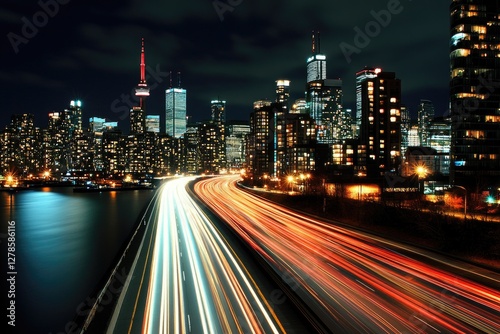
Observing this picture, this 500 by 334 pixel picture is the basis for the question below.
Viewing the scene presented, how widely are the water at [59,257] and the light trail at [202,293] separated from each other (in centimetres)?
525

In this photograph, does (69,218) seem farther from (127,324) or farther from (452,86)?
(452,86)

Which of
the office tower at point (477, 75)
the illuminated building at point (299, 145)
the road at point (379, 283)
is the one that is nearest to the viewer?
the road at point (379, 283)

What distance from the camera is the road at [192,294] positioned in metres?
14.1

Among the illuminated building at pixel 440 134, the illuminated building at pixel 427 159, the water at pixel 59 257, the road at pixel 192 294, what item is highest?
the illuminated building at pixel 440 134

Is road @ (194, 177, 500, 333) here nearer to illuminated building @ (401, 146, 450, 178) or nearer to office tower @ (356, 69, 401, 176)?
illuminated building @ (401, 146, 450, 178)

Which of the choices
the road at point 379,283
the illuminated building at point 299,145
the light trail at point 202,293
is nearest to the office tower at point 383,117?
the illuminated building at point 299,145

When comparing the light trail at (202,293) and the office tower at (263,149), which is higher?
the office tower at (263,149)

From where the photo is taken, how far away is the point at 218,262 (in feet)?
74.0

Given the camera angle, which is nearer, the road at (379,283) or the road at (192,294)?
the road at (379,283)

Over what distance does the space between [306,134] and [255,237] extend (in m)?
142

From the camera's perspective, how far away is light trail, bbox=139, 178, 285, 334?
14.0 metres

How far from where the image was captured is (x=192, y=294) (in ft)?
56.6

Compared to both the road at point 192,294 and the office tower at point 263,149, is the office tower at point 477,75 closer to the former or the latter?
the road at point 192,294

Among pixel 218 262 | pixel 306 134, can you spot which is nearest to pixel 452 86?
pixel 218 262
